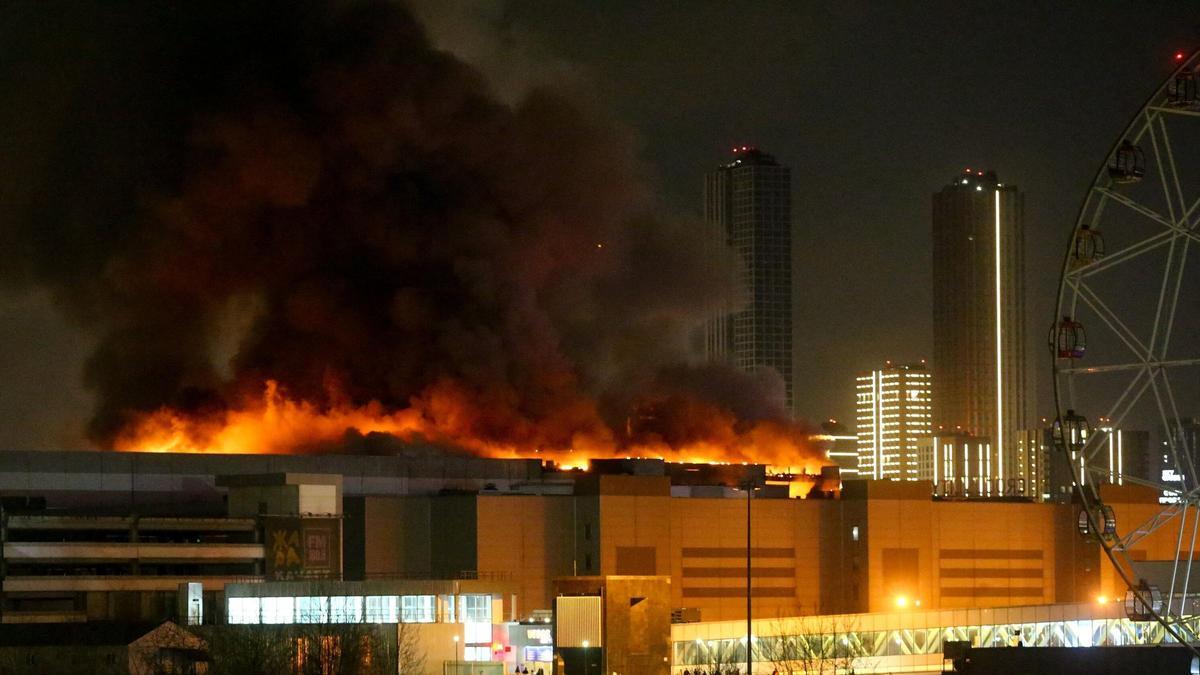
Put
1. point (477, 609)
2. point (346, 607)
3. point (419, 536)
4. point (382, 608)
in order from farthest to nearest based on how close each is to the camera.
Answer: point (419, 536)
point (477, 609)
point (382, 608)
point (346, 607)

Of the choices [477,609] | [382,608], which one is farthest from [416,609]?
[477,609]

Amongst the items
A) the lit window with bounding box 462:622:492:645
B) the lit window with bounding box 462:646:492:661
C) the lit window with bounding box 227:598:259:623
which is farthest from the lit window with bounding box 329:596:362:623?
the lit window with bounding box 462:646:492:661

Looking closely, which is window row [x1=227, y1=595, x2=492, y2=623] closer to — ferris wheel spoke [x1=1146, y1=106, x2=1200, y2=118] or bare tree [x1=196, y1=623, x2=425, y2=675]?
bare tree [x1=196, y1=623, x2=425, y2=675]

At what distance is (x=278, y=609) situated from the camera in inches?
3393

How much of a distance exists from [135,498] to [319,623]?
34.2 m

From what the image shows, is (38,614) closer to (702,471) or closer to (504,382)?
(504,382)

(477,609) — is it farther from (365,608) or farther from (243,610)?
(243,610)

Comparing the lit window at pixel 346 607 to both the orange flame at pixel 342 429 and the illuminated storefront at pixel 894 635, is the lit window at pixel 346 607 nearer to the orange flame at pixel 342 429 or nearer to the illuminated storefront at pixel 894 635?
the illuminated storefront at pixel 894 635

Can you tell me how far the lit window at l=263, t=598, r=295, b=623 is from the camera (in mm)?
85812

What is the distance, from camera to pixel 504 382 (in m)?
122

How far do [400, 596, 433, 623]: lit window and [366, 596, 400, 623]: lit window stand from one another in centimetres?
26

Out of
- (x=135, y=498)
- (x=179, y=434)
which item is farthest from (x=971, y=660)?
(x=179, y=434)

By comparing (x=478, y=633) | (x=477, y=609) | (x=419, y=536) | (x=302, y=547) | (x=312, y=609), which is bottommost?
(x=478, y=633)

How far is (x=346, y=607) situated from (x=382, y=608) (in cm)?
129
